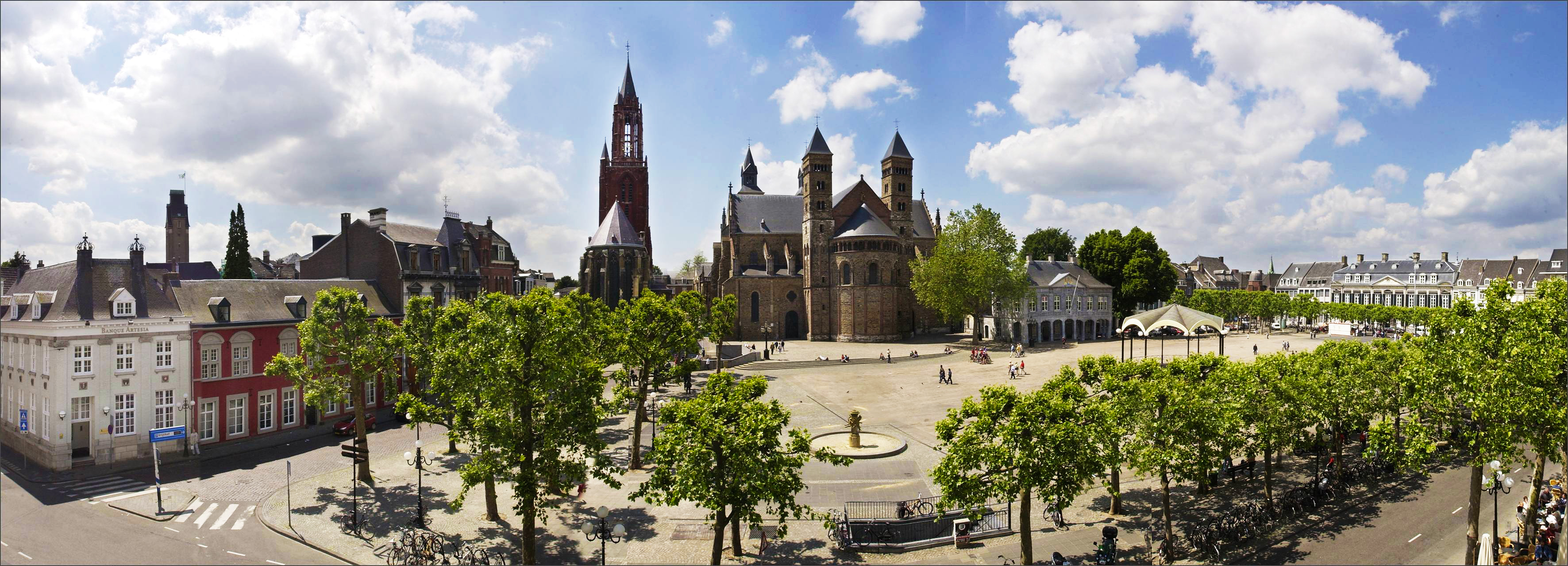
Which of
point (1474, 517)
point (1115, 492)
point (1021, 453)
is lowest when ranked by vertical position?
point (1474, 517)

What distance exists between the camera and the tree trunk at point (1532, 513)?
16.7 m

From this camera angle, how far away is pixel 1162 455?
17.1 m

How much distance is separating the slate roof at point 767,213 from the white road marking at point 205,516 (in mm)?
57601

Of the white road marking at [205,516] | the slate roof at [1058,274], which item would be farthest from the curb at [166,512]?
the slate roof at [1058,274]

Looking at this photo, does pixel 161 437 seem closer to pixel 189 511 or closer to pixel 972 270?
pixel 189 511

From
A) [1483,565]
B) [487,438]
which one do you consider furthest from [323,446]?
[1483,565]

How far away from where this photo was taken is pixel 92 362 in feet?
84.6

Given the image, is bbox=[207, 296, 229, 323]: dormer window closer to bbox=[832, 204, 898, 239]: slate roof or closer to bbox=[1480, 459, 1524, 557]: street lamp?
bbox=[1480, 459, 1524, 557]: street lamp

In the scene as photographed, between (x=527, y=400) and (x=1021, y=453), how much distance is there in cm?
1212

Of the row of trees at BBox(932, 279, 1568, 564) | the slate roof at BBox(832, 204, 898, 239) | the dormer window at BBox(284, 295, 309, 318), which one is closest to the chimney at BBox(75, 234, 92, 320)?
the dormer window at BBox(284, 295, 309, 318)

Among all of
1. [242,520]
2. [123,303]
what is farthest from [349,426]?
[242,520]

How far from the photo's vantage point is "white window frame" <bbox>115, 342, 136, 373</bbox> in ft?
87.0

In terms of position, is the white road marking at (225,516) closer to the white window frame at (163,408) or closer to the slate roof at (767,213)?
the white window frame at (163,408)

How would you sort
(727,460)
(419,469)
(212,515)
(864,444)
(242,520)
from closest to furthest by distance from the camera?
(727,460), (419,469), (242,520), (212,515), (864,444)
